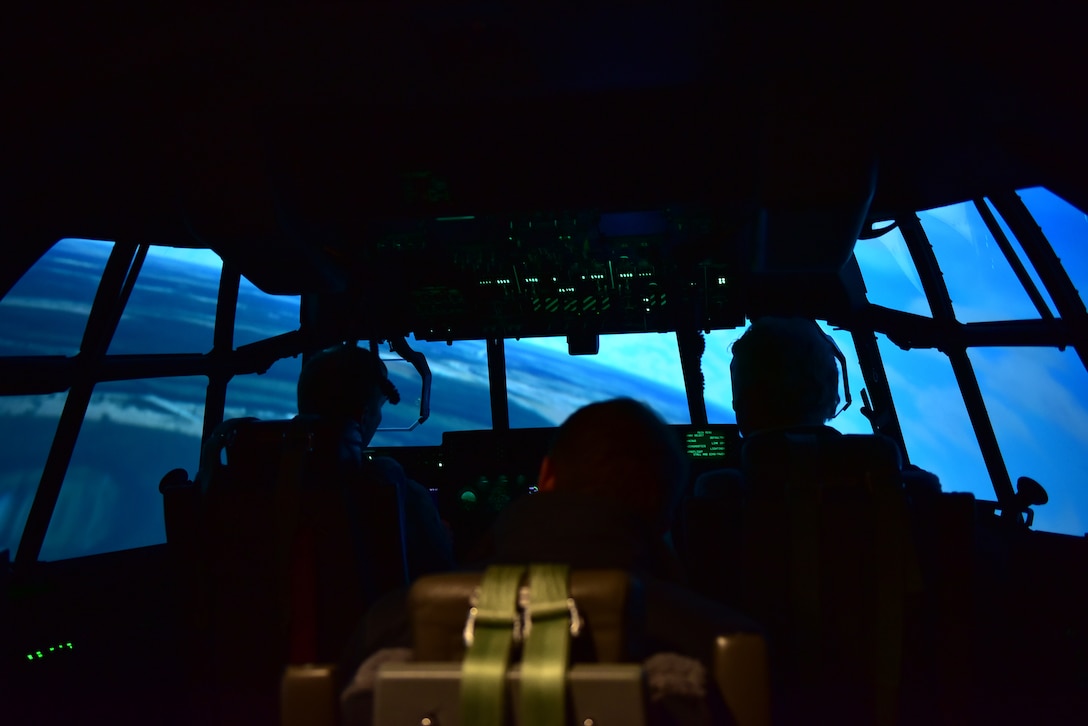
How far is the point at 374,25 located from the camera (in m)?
1.92

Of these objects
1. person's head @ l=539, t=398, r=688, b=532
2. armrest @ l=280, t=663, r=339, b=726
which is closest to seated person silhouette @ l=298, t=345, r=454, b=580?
person's head @ l=539, t=398, r=688, b=532

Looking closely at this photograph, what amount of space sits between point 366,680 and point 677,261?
2.52 meters

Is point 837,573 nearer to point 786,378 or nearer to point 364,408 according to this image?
point 786,378

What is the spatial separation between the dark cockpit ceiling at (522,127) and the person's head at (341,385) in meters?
0.66

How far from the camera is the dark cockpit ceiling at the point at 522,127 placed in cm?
187

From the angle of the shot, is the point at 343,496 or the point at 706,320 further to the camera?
the point at 706,320

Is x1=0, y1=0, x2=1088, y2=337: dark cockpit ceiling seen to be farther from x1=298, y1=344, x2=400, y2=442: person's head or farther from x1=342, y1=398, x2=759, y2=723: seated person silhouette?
x1=342, y1=398, x2=759, y2=723: seated person silhouette

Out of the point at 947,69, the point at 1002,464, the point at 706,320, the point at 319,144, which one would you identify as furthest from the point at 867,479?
the point at 1002,464

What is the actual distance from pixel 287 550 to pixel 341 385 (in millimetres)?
534

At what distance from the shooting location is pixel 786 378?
1563mm

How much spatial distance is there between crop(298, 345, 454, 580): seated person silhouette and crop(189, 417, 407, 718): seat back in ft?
0.53

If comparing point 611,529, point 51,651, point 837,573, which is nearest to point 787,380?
point 837,573

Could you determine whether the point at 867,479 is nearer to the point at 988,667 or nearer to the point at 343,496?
the point at 343,496

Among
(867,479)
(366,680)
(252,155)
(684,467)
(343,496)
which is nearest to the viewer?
(366,680)
